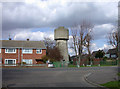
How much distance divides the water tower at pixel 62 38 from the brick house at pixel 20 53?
28.7 feet

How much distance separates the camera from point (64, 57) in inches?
2511

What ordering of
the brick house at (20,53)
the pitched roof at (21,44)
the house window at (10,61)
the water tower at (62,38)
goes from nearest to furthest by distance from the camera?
the house window at (10,61), the brick house at (20,53), the pitched roof at (21,44), the water tower at (62,38)

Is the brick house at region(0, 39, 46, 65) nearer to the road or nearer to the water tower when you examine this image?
the water tower

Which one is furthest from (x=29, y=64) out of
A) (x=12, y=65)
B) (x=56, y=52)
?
(x=56, y=52)

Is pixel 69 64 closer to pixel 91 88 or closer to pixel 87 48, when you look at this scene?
pixel 87 48

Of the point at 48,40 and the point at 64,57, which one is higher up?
the point at 48,40

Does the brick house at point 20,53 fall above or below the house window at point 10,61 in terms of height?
above

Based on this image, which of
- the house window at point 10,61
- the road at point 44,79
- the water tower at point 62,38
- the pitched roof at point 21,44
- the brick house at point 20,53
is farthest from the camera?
the water tower at point 62,38

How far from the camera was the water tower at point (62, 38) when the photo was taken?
61781mm

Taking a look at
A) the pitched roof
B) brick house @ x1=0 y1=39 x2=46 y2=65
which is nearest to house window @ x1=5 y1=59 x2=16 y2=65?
brick house @ x1=0 y1=39 x2=46 y2=65

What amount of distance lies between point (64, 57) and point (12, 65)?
805 inches

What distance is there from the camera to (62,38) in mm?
61812

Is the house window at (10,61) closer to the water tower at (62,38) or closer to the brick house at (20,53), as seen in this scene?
the brick house at (20,53)

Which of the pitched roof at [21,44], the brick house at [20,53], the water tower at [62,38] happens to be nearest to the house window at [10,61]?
the brick house at [20,53]
